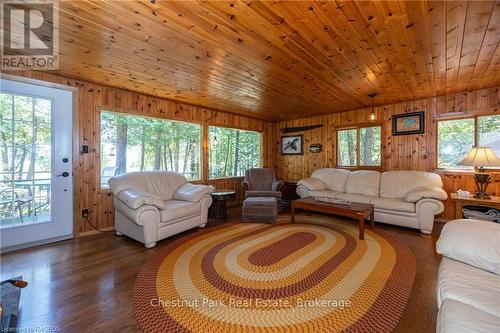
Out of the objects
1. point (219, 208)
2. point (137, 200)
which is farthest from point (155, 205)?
point (219, 208)

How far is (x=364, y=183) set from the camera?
14.8ft

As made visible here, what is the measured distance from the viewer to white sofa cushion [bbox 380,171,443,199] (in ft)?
12.9

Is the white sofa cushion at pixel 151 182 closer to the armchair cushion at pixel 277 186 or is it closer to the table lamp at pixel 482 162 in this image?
the armchair cushion at pixel 277 186

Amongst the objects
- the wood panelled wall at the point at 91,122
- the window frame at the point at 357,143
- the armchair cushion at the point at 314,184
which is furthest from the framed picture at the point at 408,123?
the wood panelled wall at the point at 91,122

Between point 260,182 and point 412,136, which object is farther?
point 260,182

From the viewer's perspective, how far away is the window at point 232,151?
5348 millimetres

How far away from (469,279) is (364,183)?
11.2 feet

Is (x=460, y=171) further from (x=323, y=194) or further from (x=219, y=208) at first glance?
(x=219, y=208)

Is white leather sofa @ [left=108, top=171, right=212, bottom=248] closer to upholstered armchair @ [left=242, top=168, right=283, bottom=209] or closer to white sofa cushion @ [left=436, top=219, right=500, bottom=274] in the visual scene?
upholstered armchair @ [left=242, top=168, right=283, bottom=209]

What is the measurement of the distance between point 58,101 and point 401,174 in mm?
5759

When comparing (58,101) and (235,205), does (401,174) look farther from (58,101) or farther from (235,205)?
(58,101)

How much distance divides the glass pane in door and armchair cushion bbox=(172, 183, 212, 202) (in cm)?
172

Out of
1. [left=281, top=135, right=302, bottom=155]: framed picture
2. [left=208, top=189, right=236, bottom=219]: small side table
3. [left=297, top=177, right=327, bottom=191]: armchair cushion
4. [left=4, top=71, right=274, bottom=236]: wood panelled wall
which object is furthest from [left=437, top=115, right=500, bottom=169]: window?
[left=4, top=71, right=274, bottom=236]: wood panelled wall

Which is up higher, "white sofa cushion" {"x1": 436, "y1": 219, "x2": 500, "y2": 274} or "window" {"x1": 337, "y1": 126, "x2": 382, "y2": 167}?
"window" {"x1": 337, "y1": 126, "x2": 382, "y2": 167}
